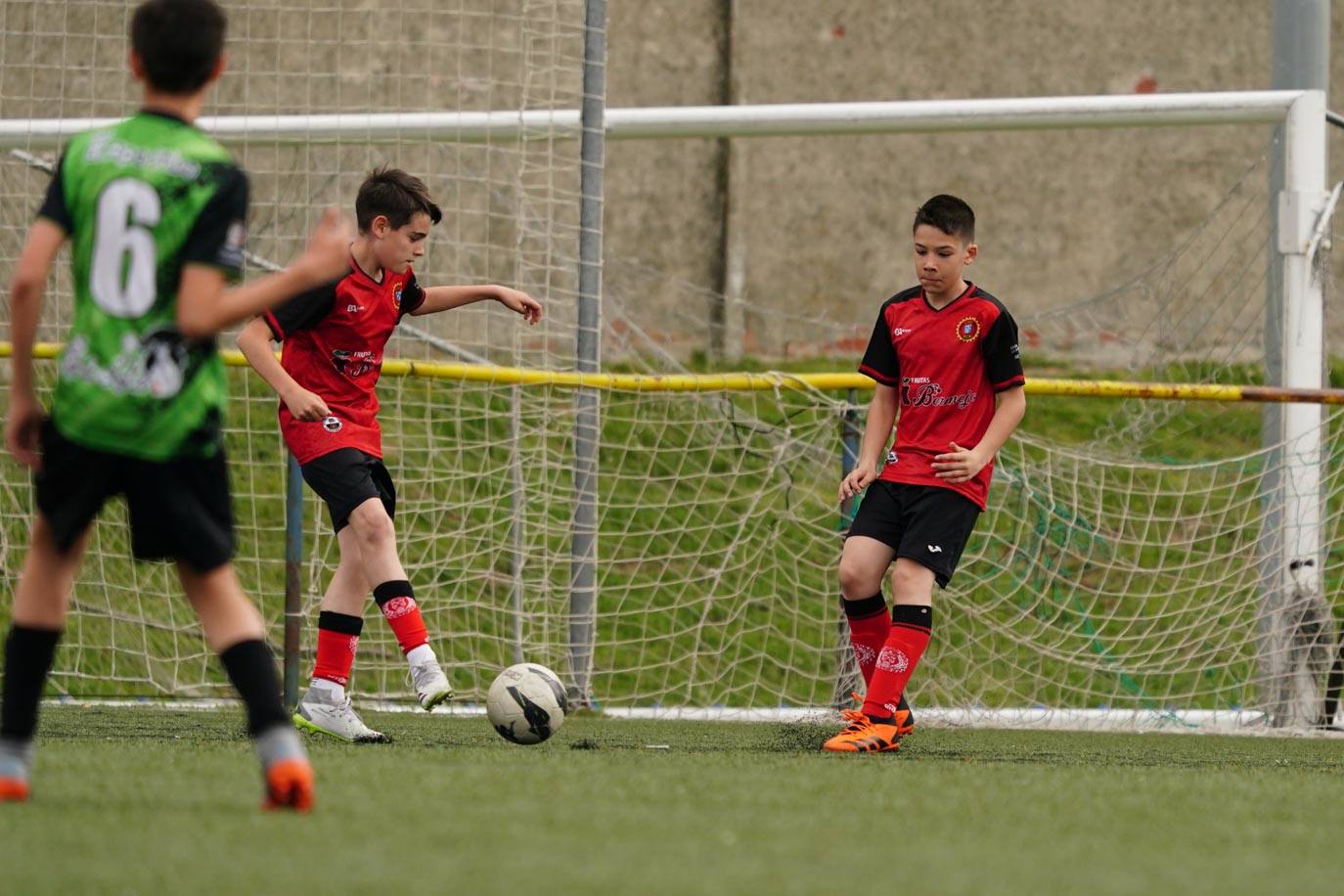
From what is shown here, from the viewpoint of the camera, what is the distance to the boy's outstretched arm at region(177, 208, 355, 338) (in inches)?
118

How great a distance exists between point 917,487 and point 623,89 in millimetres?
6834

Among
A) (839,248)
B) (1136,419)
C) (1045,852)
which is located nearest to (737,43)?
(839,248)

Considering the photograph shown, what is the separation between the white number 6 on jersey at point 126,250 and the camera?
3.02 metres

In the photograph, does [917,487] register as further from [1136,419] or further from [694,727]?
[1136,419]

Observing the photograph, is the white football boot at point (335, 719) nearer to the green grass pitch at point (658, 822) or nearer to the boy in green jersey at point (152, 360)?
the green grass pitch at point (658, 822)

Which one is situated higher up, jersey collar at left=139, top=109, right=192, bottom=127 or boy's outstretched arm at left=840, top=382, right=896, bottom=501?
jersey collar at left=139, top=109, right=192, bottom=127

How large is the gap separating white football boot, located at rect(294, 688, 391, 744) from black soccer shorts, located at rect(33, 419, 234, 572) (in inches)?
69.0

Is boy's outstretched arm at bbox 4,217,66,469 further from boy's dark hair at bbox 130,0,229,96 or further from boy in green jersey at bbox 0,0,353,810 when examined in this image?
boy's dark hair at bbox 130,0,229,96

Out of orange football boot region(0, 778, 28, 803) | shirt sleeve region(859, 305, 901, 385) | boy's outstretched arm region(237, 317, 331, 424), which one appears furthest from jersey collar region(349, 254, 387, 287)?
orange football boot region(0, 778, 28, 803)

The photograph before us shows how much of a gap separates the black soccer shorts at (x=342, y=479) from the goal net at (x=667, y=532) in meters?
1.27

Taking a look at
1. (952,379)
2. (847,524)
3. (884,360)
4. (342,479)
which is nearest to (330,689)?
(342,479)

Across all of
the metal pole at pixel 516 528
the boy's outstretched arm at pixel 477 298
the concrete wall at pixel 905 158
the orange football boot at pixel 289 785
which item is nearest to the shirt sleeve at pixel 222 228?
the orange football boot at pixel 289 785

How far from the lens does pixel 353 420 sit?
4.95 metres

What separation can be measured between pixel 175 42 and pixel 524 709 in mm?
2146
